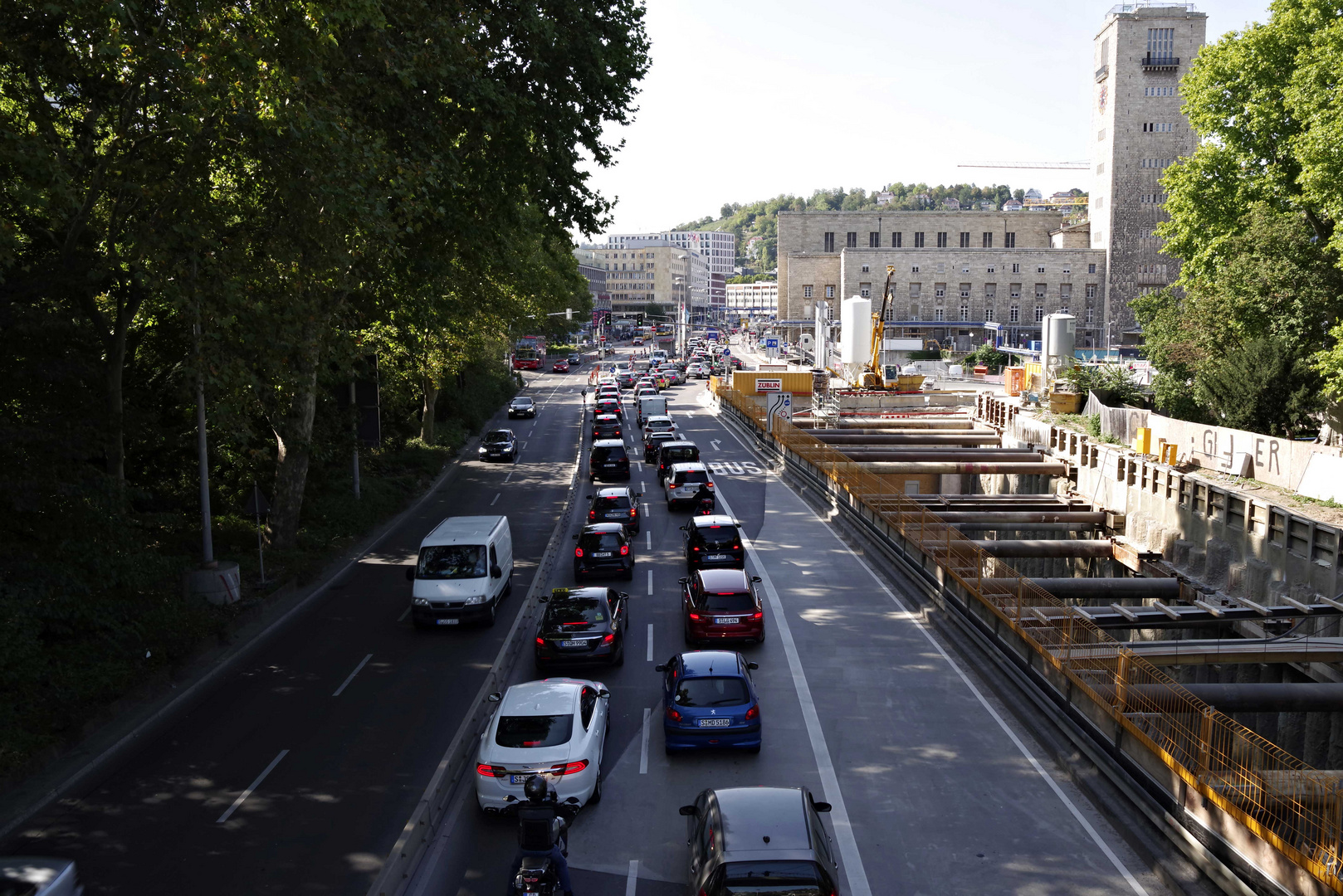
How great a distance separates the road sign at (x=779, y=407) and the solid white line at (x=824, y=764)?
23466 millimetres

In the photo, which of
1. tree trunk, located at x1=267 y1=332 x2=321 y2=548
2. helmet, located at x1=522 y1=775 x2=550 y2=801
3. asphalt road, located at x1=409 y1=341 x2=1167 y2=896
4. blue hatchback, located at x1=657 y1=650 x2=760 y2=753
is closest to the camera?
helmet, located at x1=522 y1=775 x2=550 y2=801

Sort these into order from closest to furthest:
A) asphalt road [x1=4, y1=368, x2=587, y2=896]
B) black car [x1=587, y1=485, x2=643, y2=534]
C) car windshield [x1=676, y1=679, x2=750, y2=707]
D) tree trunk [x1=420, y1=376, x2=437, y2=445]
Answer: asphalt road [x1=4, y1=368, x2=587, y2=896] < car windshield [x1=676, y1=679, x2=750, y2=707] < black car [x1=587, y1=485, x2=643, y2=534] < tree trunk [x1=420, y1=376, x2=437, y2=445]

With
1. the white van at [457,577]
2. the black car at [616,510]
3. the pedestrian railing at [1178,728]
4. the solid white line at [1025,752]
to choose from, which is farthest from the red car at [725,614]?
the black car at [616,510]

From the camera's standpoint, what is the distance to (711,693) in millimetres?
13844

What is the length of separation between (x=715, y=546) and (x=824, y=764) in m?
9.67

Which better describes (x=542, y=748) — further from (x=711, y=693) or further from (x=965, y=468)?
(x=965, y=468)

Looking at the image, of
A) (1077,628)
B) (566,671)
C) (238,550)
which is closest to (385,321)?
(238,550)

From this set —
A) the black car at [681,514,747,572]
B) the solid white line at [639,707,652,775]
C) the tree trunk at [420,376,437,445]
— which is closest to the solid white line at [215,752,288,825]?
the solid white line at [639,707,652,775]

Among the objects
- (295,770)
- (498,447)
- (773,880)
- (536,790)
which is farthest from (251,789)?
(498,447)

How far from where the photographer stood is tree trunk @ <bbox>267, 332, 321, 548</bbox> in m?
26.1

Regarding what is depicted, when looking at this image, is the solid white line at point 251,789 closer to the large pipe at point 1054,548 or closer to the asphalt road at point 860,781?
the asphalt road at point 860,781

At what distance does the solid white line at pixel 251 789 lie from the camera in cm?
1235

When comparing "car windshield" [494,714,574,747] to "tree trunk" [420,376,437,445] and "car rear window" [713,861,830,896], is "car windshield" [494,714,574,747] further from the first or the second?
"tree trunk" [420,376,437,445]

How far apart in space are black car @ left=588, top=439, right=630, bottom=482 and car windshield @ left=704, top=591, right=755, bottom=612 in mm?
19515
